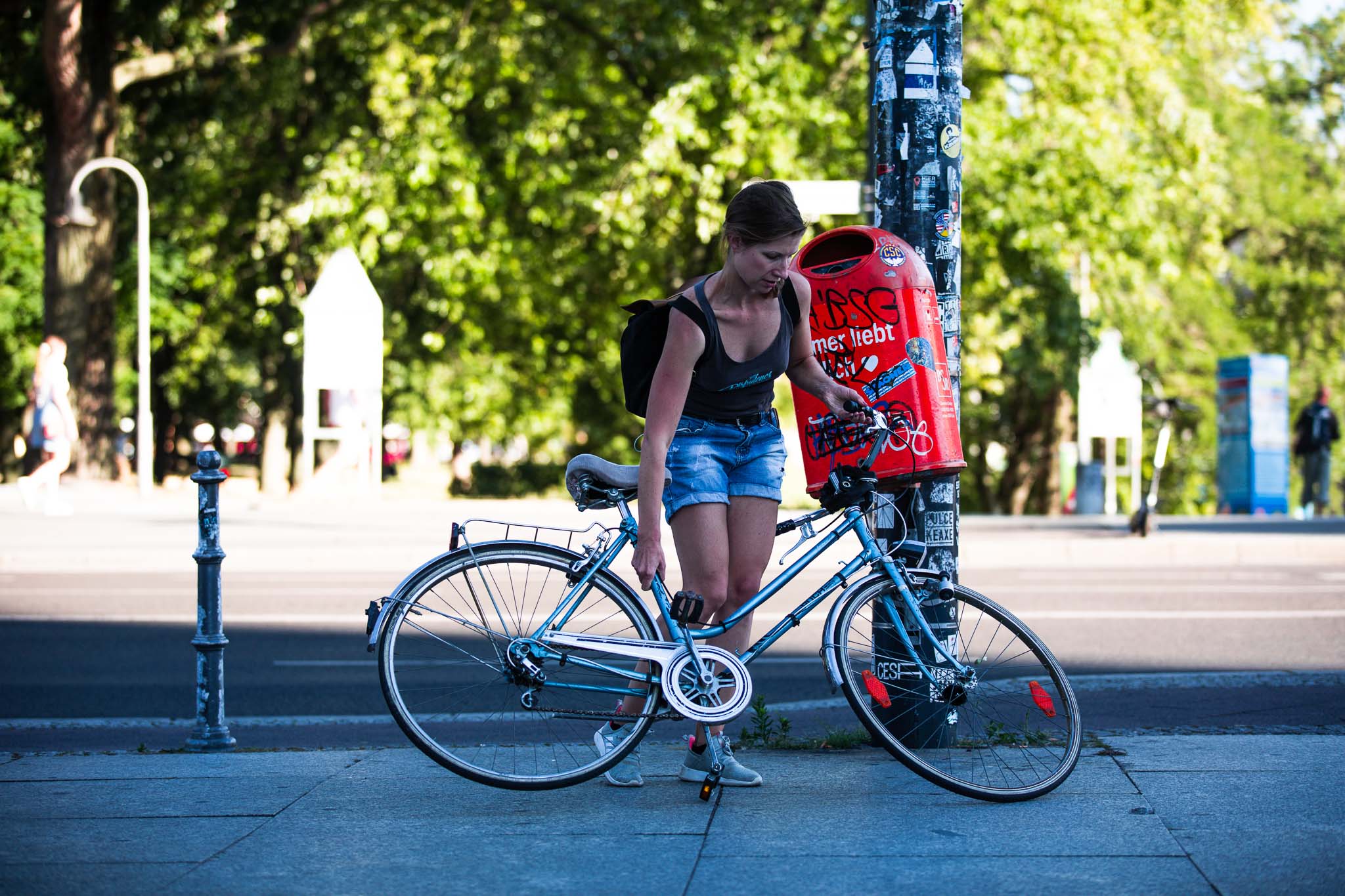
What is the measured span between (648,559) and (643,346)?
2.04ft

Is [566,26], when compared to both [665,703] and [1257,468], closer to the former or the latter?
[1257,468]

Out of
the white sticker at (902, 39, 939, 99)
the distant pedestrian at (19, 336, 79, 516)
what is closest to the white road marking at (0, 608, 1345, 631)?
the white sticker at (902, 39, 939, 99)

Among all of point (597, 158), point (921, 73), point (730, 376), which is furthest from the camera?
point (597, 158)

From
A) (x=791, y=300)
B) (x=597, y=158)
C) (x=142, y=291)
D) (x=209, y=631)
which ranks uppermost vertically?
(x=597, y=158)

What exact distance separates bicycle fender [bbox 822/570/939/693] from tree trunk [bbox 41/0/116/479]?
19.3 m

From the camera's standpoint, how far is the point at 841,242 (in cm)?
513

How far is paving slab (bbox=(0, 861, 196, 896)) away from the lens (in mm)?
3678

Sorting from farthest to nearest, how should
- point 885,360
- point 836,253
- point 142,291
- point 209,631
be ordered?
1. point 142,291
2. point 209,631
3. point 836,253
4. point 885,360

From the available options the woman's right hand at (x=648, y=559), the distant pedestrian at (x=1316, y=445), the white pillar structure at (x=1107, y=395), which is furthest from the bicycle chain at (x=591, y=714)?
the white pillar structure at (x=1107, y=395)

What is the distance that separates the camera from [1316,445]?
21.6 m

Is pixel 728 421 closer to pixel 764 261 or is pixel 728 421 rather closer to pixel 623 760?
pixel 764 261

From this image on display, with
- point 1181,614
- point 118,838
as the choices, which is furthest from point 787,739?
point 1181,614

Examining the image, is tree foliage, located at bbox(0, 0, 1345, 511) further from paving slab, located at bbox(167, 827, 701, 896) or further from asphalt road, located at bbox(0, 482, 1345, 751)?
paving slab, located at bbox(167, 827, 701, 896)

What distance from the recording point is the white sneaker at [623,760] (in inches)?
181
